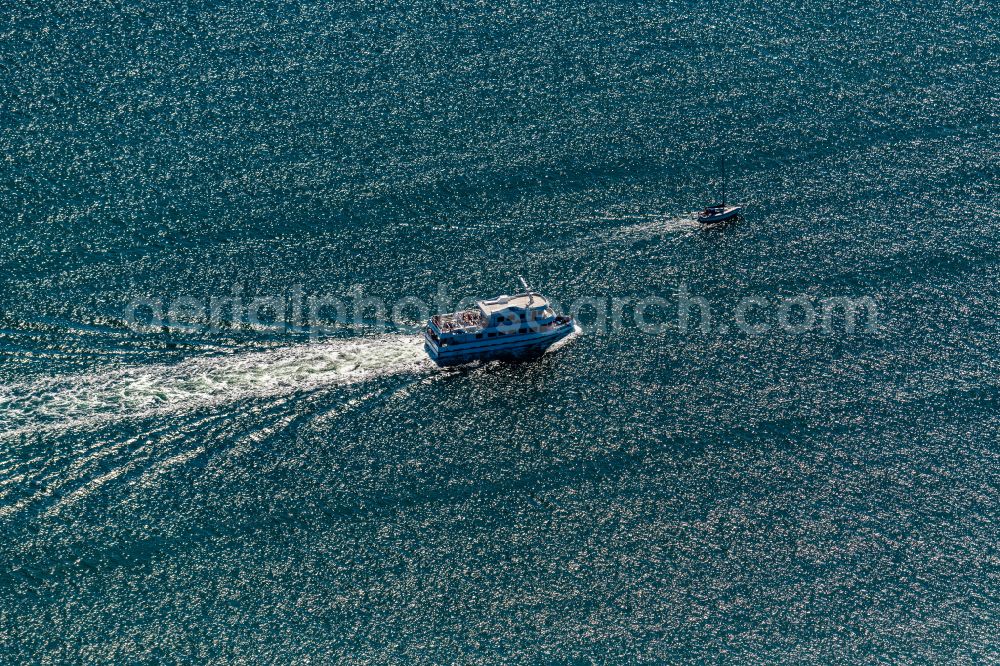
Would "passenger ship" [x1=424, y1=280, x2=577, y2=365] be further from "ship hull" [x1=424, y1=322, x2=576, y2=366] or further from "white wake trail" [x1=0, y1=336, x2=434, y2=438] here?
"white wake trail" [x1=0, y1=336, x2=434, y2=438]

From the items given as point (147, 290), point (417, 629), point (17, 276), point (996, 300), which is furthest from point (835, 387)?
point (17, 276)

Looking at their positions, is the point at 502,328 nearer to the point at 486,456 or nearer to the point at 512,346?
the point at 512,346

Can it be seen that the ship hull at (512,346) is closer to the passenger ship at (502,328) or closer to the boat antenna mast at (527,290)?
the passenger ship at (502,328)

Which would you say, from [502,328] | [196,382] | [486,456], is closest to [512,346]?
[502,328]

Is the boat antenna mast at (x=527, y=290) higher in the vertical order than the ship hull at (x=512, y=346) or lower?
higher

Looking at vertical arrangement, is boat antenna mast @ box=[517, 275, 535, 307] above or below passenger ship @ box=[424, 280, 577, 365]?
above

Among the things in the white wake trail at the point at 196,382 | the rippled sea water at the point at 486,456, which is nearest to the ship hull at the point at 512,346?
the rippled sea water at the point at 486,456

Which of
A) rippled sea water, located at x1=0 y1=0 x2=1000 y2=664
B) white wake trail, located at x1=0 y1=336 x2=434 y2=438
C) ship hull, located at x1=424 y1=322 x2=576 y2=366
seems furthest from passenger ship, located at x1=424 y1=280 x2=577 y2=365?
white wake trail, located at x1=0 y1=336 x2=434 y2=438
